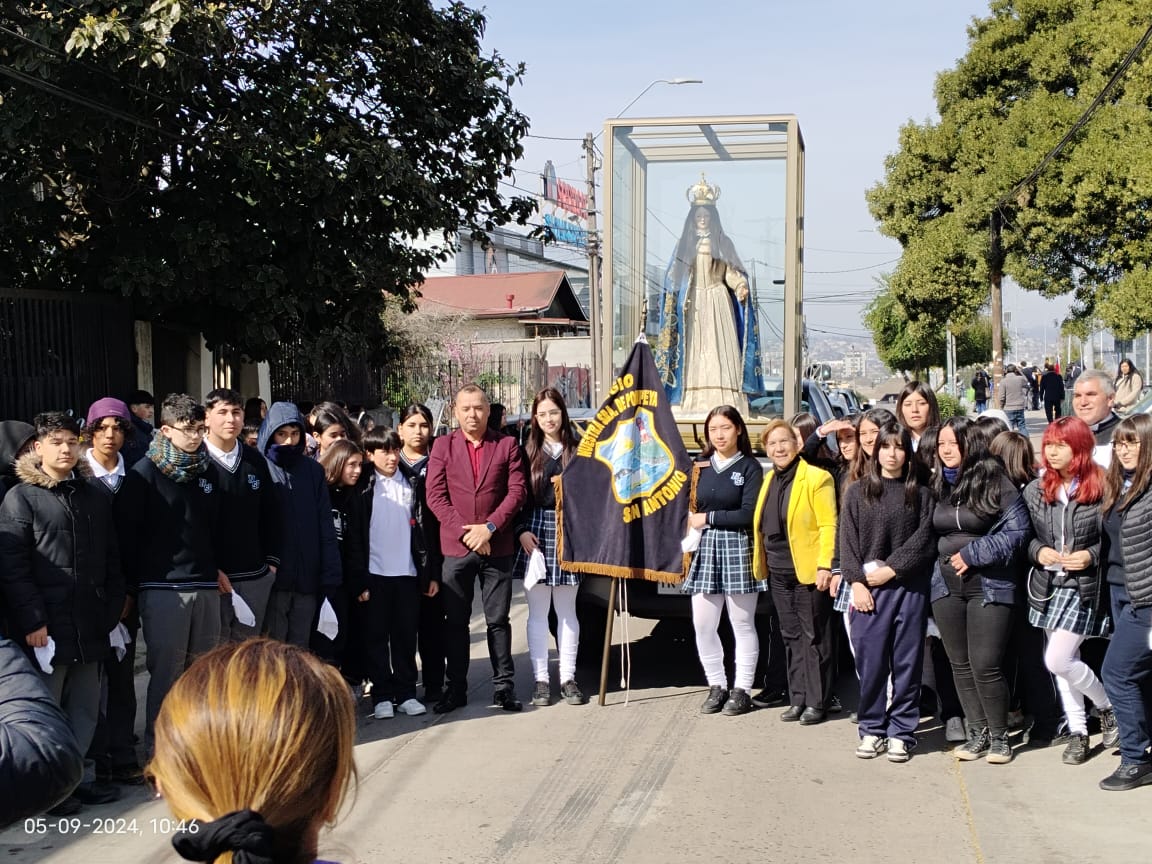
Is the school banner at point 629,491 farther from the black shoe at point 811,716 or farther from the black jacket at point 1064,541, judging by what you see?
the black jacket at point 1064,541

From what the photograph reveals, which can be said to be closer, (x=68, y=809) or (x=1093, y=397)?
(x=68, y=809)

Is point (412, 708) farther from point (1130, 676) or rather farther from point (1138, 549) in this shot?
point (1138, 549)

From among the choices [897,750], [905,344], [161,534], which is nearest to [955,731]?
[897,750]

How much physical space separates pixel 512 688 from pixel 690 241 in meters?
5.26

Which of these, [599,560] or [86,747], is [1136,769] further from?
[86,747]

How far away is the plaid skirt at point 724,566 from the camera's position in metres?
7.39

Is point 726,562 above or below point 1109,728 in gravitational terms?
above

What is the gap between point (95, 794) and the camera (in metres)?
5.92

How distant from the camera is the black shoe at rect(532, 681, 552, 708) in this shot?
301 inches

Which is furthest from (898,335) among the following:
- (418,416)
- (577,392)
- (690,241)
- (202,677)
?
(202,677)

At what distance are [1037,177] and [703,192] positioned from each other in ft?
38.8

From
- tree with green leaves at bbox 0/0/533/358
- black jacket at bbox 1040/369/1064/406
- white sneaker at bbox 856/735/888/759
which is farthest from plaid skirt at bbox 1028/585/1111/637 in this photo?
black jacket at bbox 1040/369/1064/406

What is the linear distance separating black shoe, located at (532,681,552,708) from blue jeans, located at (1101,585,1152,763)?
11.0 ft

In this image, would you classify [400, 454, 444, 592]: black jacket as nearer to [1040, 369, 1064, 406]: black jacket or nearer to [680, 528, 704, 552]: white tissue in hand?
[680, 528, 704, 552]: white tissue in hand
